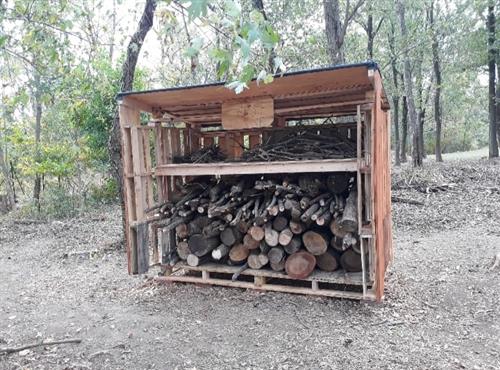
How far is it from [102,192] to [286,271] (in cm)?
808

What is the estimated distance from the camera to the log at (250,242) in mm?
3900

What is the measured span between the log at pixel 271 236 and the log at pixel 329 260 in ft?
1.51

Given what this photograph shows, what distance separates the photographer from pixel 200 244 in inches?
160

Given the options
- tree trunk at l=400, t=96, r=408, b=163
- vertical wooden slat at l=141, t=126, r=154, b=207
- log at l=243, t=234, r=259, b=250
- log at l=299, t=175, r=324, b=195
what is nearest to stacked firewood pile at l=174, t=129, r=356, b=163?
log at l=299, t=175, r=324, b=195

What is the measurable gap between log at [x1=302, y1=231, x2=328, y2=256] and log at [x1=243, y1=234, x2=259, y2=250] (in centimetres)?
51

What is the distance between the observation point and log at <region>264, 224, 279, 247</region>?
3.75m

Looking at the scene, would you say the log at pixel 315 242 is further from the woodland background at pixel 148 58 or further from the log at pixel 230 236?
the woodland background at pixel 148 58

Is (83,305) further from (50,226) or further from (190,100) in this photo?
(50,226)

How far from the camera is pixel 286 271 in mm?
3740

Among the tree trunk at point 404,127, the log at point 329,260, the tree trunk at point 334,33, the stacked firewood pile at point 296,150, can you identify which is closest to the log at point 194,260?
the stacked firewood pile at point 296,150

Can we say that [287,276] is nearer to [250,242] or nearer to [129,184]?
[250,242]

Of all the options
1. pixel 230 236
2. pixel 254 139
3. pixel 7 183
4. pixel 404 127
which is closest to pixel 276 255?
pixel 230 236

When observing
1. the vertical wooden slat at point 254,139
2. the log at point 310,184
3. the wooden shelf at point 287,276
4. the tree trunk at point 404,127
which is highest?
the tree trunk at point 404,127

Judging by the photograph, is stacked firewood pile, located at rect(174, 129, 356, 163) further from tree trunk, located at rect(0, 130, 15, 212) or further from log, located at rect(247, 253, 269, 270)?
tree trunk, located at rect(0, 130, 15, 212)
